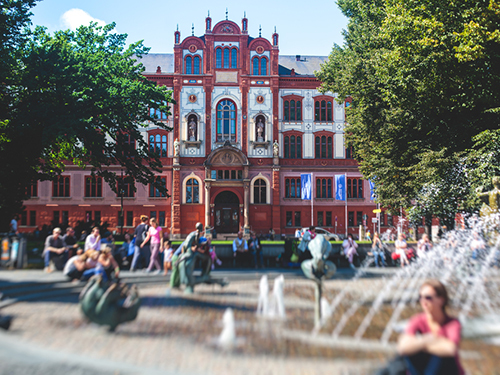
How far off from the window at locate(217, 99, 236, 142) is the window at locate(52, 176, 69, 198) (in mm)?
16522

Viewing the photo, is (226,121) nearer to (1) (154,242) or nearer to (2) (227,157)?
(2) (227,157)

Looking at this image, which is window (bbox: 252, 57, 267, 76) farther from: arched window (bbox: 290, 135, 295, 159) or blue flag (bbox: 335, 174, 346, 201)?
blue flag (bbox: 335, 174, 346, 201)

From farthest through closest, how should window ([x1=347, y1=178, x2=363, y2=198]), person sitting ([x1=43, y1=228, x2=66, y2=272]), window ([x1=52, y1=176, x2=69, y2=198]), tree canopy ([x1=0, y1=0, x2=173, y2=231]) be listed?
window ([x1=347, y1=178, x2=363, y2=198])
window ([x1=52, y1=176, x2=69, y2=198])
tree canopy ([x1=0, y1=0, x2=173, y2=231])
person sitting ([x1=43, y1=228, x2=66, y2=272])

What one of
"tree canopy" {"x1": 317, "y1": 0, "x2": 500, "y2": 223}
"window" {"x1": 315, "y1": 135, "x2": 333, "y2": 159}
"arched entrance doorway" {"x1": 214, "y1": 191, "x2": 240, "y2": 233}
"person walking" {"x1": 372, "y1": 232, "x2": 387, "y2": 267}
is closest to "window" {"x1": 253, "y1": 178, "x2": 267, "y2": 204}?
"arched entrance doorway" {"x1": 214, "y1": 191, "x2": 240, "y2": 233}

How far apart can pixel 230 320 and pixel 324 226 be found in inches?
1499

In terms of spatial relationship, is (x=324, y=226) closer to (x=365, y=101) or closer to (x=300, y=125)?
(x=300, y=125)

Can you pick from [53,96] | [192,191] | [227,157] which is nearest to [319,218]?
[227,157]

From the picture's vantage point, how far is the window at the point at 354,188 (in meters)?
45.9

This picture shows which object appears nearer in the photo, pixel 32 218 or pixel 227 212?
pixel 32 218

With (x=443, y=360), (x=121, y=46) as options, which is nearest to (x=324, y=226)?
(x=121, y=46)

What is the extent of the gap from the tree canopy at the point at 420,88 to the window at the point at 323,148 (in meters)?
15.6

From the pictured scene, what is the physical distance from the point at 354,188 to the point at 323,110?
913 cm

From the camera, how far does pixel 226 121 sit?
45.2 metres

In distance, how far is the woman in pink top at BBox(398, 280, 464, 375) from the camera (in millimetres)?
4016
